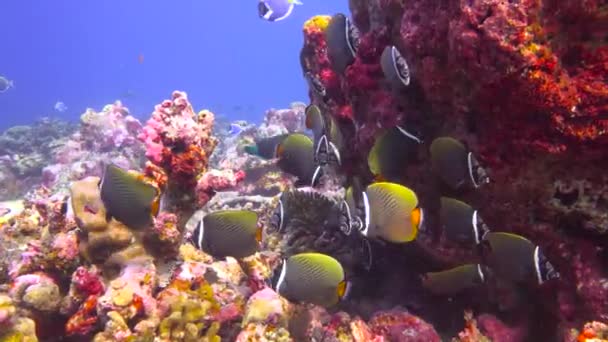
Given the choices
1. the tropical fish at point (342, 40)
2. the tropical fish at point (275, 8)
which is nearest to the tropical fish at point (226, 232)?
the tropical fish at point (342, 40)

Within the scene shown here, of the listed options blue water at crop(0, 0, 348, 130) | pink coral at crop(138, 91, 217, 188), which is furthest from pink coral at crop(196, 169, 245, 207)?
blue water at crop(0, 0, 348, 130)

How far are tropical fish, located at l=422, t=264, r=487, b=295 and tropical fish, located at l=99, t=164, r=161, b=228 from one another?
7.73 feet

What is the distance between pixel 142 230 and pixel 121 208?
66 cm

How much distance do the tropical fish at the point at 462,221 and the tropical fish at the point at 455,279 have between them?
0.31m

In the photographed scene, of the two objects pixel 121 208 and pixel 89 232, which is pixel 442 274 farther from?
pixel 89 232

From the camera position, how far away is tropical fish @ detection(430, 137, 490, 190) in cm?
329

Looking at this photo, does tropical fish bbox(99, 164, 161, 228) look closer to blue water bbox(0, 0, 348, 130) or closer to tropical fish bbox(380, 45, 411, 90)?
tropical fish bbox(380, 45, 411, 90)

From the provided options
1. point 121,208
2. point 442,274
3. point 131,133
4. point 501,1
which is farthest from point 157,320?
point 131,133

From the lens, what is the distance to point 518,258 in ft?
10.3

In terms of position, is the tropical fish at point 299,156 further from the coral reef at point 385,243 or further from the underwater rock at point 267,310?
the underwater rock at point 267,310

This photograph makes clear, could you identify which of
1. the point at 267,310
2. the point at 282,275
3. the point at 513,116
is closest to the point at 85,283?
the point at 267,310

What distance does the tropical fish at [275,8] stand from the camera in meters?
7.23

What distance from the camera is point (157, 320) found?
3.69 meters

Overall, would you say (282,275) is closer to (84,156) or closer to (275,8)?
(275,8)
